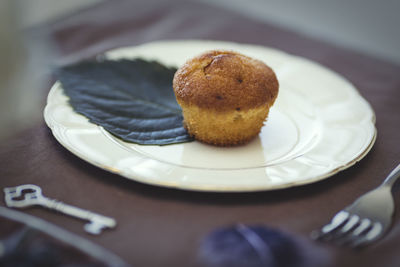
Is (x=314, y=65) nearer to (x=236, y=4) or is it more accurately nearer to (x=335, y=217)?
(x=335, y=217)

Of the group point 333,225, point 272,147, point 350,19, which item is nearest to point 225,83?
point 272,147

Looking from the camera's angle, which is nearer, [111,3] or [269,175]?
[269,175]

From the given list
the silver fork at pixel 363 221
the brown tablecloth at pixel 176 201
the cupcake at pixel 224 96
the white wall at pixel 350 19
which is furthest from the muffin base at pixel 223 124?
the white wall at pixel 350 19

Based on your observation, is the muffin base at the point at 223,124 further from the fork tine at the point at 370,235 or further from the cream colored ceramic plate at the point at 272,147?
the fork tine at the point at 370,235

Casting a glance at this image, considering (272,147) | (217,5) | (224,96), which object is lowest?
(272,147)

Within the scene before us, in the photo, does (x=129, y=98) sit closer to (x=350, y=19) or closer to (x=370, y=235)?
(x=370, y=235)

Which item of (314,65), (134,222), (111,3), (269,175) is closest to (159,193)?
(134,222)

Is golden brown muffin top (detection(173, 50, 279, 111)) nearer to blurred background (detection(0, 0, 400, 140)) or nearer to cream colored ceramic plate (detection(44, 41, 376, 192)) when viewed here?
cream colored ceramic plate (detection(44, 41, 376, 192))
